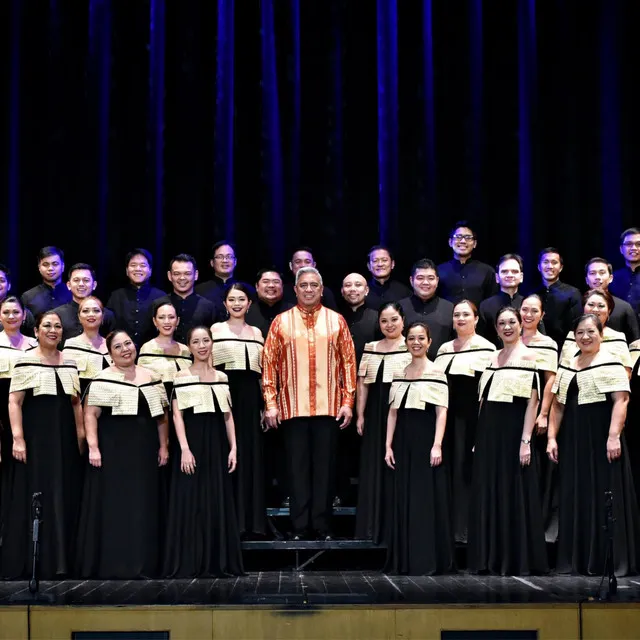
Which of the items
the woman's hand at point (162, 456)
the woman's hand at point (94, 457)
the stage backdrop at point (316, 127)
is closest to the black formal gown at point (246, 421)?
the woman's hand at point (162, 456)

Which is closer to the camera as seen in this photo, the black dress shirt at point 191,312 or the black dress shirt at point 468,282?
the black dress shirt at point 191,312

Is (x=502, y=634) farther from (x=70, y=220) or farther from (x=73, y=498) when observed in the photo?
(x=70, y=220)

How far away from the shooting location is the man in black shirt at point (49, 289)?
626 cm

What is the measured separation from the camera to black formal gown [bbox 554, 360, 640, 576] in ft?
17.3

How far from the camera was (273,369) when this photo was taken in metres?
5.59

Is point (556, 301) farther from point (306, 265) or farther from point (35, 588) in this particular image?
point (35, 588)

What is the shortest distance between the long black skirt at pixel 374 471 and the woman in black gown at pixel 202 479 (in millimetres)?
724

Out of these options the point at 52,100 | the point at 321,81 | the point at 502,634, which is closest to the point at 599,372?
the point at 502,634

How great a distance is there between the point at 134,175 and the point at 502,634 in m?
4.32

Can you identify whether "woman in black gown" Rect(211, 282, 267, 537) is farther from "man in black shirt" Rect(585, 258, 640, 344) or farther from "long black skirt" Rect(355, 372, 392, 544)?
"man in black shirt" Rect(585, 258, 640, 344)

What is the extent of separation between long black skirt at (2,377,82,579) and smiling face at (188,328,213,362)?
0.75m

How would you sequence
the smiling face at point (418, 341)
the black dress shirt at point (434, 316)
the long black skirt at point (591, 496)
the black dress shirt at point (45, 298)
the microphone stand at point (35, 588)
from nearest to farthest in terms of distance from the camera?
the microphone stand at point (35, 588), the long black skirt at point (591, 496), the smiling face at point (418, 341), the black dress shirt at point (434, 316), the black dress shirt at point (45, 298)

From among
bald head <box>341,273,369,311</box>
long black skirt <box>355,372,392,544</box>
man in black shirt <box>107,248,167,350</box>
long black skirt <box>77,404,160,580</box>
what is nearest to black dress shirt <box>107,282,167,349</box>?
man in black shirt <box>107,248,167,350</box>

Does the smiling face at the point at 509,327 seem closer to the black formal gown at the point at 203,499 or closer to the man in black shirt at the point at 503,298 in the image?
the man in black shirt at the point at 503,298
